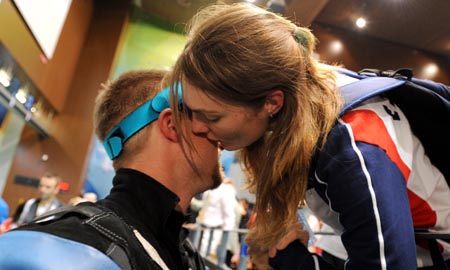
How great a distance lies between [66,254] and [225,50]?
453mm

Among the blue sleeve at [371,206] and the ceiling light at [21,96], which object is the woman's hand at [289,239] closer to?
the blue sleeve at [371,206]

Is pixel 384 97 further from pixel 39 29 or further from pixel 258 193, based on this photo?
pixel 39 29

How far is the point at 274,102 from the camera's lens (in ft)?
2.80

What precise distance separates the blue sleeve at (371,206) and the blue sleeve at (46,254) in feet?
1.34

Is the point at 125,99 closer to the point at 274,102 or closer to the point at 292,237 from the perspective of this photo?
the point at 274,102

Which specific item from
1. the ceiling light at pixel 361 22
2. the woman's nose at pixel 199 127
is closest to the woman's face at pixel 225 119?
the woman's nose at pixel 199 127

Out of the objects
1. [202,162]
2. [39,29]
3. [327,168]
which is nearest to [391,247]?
[327,168]

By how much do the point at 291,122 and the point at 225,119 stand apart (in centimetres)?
14

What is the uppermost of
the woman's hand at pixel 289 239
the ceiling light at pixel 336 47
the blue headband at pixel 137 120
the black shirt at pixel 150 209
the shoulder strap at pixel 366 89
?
the ceiling light at pixel 336 47

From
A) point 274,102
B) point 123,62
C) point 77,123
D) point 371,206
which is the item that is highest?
point 274,102

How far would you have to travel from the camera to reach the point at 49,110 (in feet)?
22.9

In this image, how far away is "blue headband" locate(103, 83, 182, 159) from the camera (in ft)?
3.26

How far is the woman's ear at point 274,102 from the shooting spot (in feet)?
2.76

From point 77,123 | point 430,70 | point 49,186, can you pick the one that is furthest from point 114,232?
point 77,123
